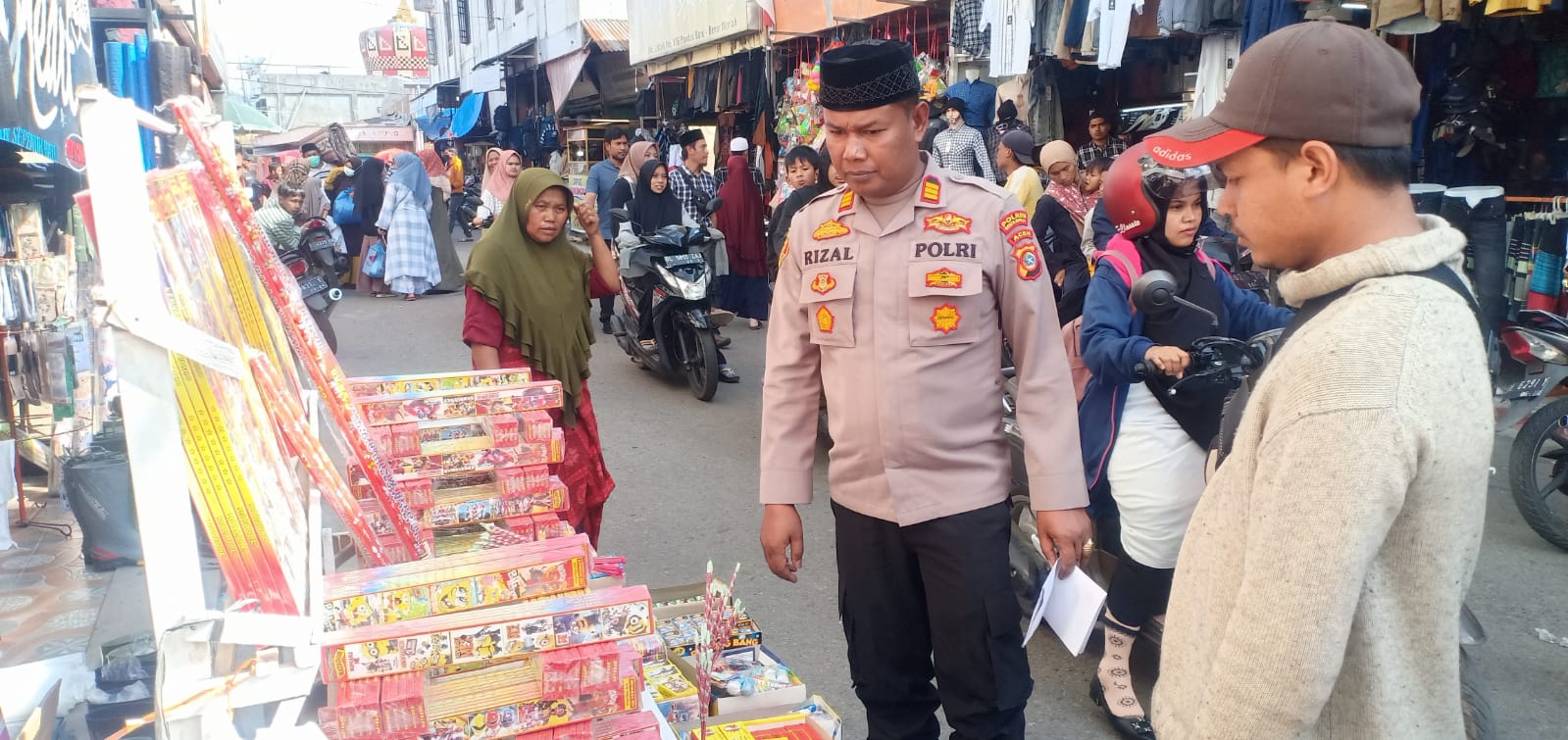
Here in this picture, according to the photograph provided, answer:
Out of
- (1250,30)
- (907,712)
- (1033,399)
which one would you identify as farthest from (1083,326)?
(1250,30)

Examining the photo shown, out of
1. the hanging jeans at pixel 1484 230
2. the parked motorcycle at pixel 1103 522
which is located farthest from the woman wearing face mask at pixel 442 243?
the hanging jeans at pixel 1484 230

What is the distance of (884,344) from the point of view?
92.9 inches

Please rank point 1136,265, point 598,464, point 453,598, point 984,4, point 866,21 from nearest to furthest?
point 453,598 → point 1136,265 → point 598,464 → point 984,4 → point 866,21

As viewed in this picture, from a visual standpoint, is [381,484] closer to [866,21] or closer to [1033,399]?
[1033,399]

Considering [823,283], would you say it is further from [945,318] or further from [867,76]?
[867,76]

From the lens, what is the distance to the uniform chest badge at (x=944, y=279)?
2.32 m

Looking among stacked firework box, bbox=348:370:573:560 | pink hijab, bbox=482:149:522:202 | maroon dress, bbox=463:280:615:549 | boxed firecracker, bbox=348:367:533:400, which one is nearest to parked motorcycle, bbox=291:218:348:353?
pink hijab, bbox=482:149:522:202

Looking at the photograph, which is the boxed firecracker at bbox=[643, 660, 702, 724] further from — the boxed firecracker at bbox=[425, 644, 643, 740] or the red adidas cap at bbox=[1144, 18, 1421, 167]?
the red adidas cap at bbox=[1144, 18, 1421, 167]

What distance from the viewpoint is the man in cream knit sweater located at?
115 centimetres

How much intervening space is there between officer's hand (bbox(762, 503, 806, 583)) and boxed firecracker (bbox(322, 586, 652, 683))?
0.70 m

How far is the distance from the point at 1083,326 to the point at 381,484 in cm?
190

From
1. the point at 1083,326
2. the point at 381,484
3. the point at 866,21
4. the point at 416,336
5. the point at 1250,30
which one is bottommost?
the point at 416,336

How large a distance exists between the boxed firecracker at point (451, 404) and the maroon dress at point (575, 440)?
2.65 feet

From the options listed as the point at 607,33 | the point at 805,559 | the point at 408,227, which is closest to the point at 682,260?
the point at 805,559
